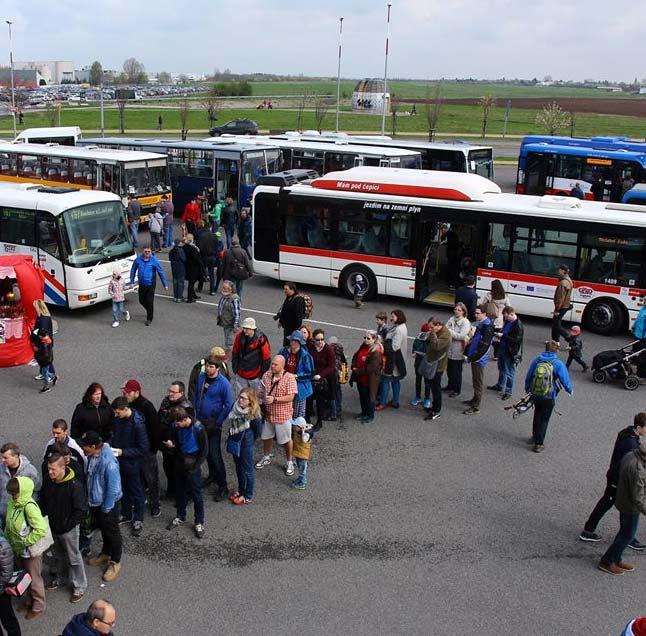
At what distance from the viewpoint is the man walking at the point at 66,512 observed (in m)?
6.68

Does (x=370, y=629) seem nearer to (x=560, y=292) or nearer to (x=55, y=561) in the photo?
(x=55, y=561)

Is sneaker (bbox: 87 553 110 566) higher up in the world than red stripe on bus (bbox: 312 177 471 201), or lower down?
lower down

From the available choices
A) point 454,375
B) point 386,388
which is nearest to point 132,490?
point 386,388

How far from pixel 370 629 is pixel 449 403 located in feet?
18.9

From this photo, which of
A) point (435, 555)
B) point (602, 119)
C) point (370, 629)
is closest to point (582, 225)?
point (435, 555)

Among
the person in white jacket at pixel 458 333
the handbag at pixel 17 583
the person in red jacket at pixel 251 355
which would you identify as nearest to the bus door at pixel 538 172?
the person in white jacket at pixel 458 333

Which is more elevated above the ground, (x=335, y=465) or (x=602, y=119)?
(x=602, y=119)

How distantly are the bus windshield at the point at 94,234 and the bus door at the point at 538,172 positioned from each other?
20.9 metres

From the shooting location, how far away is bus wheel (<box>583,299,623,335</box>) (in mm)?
15539

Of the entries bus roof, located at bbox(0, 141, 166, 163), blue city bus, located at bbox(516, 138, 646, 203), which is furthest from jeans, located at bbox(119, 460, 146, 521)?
blue city bus, located at bbox(516, 138, 646, 203)

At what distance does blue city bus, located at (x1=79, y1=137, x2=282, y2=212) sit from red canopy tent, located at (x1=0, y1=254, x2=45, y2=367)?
13603mm

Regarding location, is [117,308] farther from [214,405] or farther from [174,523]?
[174,523]

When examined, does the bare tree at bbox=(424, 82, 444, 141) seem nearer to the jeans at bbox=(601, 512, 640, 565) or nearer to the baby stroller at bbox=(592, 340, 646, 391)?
the baby stroller at bbox=(592, 340, 646, 391)

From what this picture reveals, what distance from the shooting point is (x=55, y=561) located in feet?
24.3
